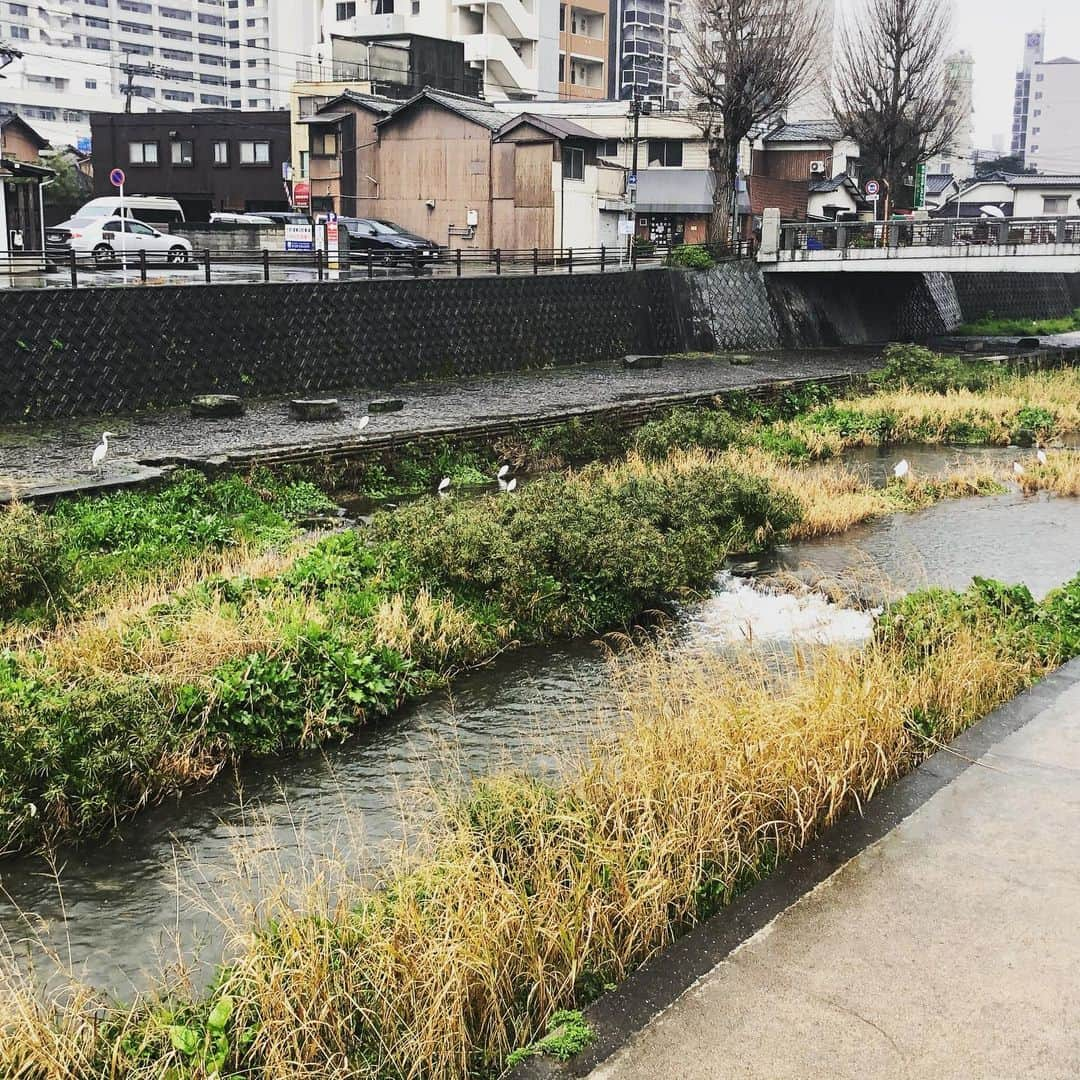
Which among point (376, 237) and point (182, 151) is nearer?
point (376, 237)

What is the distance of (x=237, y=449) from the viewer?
60.2 ft

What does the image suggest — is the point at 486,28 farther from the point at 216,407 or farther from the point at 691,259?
the point at 216,407

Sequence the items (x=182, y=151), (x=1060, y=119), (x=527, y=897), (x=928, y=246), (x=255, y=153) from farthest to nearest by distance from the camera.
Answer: (x=1060, y=119) → (x=182, y=151) → (x=255, y=153) → (x=928, y=246) → (x=527, y=897)

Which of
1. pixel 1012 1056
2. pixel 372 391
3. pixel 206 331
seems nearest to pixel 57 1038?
pixel 1012 1056

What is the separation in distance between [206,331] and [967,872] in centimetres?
2157

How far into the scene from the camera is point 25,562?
38.5 feet

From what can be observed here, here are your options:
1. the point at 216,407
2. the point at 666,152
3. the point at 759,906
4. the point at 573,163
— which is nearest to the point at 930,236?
the point at 573,163

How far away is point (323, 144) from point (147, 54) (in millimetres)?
55398

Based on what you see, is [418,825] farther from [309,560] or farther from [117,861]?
[309,560]

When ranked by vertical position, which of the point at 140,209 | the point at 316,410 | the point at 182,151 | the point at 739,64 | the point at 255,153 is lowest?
the point at 316,410

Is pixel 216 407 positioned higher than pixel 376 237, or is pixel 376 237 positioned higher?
pixel 376 237

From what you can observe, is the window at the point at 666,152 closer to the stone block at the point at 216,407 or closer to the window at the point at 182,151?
the window at the point at 182,151

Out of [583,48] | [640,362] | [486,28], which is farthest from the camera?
[583,48]

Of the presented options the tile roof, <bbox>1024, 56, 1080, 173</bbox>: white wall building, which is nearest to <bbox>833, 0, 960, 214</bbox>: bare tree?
the tile roof
